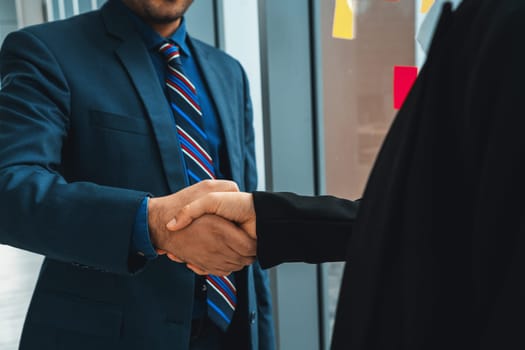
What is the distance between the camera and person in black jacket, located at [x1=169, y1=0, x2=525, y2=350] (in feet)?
1.32

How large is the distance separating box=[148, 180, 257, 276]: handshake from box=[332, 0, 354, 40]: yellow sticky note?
2.30ft

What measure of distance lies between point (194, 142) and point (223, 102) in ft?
0.53

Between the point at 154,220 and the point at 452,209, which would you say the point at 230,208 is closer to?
the point at 154,220

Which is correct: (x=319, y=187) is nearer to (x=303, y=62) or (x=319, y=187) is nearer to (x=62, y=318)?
(x=303, y=62)

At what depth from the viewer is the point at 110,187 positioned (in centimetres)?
110

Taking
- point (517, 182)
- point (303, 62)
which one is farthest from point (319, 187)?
point (517, 182)

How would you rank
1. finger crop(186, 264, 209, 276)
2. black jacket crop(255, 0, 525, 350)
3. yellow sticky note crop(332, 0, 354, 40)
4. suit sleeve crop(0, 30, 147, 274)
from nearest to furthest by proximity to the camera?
black jacket crop(255, 0, 525, 350)
suit sleeve crop(0, 30, 147, 274)
finger crop(186, 264, 209, 276)
yellow sticky note crop(332, 0, 354, 40)

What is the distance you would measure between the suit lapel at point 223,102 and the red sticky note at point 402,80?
1.66 feet

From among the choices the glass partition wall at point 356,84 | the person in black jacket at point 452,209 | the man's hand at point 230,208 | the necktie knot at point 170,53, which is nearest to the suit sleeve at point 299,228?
the man's hand at point 230,208

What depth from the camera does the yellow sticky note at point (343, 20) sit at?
5.22ft

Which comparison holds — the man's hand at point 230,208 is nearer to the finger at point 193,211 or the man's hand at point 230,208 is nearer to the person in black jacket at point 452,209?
the finger at point 193,211

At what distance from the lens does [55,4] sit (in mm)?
4516

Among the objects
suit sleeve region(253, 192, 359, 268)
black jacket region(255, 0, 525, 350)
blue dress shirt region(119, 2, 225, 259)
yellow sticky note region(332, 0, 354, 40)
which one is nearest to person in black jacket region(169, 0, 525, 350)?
black jacket region(255, 0, 525, 350)

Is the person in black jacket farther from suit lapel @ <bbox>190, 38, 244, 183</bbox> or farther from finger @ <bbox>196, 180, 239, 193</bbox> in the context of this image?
suit lapel @ <bbox>190, 38, 244, 183</bbox>
